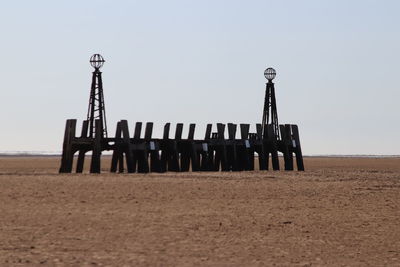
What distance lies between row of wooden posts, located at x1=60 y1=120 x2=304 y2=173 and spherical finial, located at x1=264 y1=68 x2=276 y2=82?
2.24 meters

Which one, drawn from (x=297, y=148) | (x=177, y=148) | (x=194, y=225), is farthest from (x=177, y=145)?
(x=194, y=225)

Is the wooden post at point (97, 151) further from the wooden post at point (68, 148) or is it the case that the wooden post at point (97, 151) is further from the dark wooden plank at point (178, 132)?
the dark wooden plank at point (178, 132)

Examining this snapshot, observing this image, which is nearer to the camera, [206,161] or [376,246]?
[376,246]

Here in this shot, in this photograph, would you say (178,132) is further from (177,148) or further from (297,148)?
(297,148)

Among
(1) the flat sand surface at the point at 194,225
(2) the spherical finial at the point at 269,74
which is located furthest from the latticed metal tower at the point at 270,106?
(1) the flat sand surface at the point at 194,225

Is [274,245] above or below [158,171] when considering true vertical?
below

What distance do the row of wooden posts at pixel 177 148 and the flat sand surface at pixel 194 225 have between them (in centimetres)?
812

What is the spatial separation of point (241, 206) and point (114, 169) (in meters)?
14.8

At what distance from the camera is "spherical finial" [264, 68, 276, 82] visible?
132 ft

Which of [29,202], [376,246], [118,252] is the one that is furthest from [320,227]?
[29,202]

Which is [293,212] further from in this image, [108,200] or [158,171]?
[158,171]

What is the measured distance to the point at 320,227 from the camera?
1502cm

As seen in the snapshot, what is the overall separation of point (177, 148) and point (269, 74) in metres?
7.38

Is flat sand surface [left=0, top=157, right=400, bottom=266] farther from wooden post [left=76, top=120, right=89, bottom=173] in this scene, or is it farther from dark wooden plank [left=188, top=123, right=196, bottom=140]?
dark wooden plank [left=188, top=123, right=196, bottom=140]
